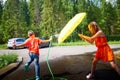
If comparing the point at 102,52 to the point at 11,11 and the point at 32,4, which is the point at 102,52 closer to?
the point at 11,11

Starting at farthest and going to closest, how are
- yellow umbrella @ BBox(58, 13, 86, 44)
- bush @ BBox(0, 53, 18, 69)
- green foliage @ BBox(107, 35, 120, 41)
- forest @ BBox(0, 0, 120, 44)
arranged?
forest @ BBox(0, 0, 120, 44), green foliage @ BBox(107, 35, 120, 41), bush @ BBox(0, 53, 18, 69), yellow umbrella @ BBox(58, 13, 86, 44)

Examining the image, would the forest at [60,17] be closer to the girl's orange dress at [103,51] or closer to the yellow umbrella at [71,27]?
the girl's orange dress at [103,51]

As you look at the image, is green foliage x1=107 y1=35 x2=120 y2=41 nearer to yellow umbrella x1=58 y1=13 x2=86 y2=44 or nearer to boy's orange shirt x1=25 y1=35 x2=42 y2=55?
boy's orange shirt x1=25 y1=35 x2=42 y2=55

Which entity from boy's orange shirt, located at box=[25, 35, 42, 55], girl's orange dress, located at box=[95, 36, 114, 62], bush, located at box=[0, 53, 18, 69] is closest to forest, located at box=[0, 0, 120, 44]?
bush, located at box=[0, 53, 18, 69]

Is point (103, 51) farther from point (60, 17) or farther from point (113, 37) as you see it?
point (60, 17)

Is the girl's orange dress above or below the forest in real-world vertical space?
below

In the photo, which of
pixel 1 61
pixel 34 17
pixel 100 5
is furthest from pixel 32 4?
pixel 1 61

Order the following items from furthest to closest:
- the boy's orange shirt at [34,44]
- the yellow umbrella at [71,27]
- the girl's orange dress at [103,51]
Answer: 1. the boy's orange shirt at [34,44]
2. the girl's orange dress at [103,51]
3. the yellow umbrella at [71,27]

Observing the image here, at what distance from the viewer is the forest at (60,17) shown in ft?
185

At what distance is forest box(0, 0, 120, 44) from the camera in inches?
2218

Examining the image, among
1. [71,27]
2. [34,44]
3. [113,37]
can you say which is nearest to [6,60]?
[34,44]

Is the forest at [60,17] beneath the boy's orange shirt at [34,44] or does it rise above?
above

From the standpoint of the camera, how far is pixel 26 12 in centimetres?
9619

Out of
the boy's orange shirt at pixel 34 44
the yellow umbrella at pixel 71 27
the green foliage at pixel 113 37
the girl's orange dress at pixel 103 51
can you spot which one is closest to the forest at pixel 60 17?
the green foliage at pixel 113 37
